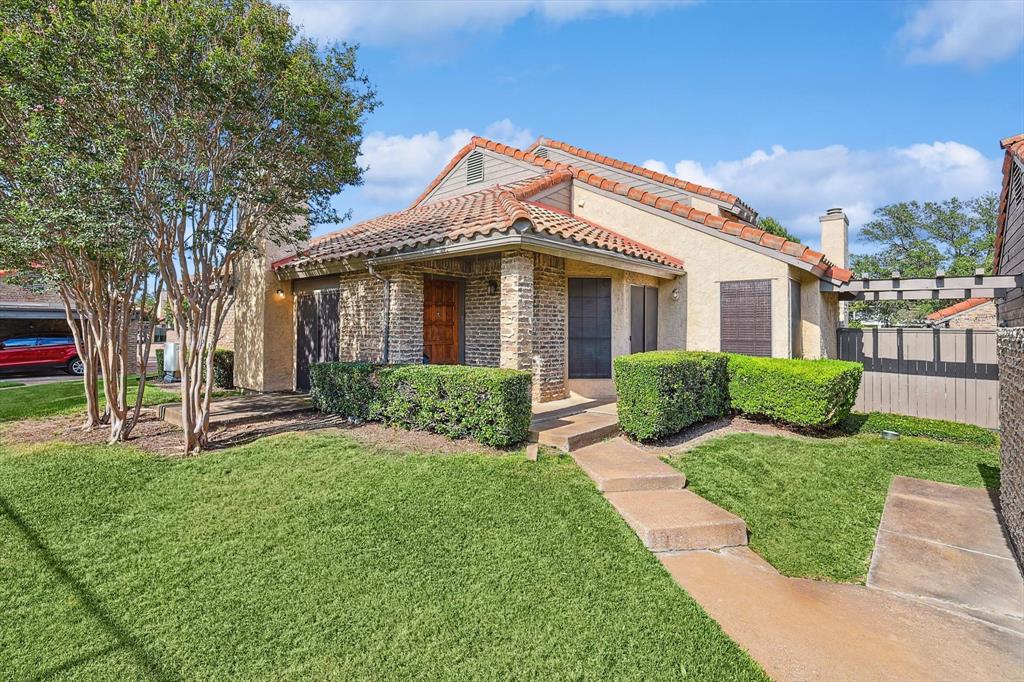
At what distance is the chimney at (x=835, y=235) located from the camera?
1177cm

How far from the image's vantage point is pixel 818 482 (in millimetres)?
5816

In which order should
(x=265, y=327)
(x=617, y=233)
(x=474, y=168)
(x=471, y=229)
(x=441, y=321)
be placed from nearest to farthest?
(x=471, y=229) < (x=441, y=321) < (x=617, y=233) < (x=265, y=327) < (x=474, y=168)

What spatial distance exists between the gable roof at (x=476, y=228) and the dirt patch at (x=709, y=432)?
11.2 feet

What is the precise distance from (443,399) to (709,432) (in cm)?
442

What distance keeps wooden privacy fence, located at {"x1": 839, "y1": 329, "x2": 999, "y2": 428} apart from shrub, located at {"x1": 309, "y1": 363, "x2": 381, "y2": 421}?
10.2 meters

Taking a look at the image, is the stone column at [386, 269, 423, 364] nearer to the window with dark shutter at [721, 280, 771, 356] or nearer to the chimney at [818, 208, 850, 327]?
the window with dark shutter at [721, 280, 771, 356]

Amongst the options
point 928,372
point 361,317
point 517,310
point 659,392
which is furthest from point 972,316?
point 361,317

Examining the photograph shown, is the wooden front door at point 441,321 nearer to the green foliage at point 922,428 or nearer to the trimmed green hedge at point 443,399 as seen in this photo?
the trimmed green hedge at point 443,399

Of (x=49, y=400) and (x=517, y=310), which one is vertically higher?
(x=517, y=310)

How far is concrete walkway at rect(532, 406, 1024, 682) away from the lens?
2.85 metres

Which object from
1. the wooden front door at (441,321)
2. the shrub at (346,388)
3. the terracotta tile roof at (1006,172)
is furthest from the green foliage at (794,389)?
the shrub at (346,388)

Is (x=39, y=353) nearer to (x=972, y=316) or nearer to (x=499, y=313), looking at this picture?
(x=499, y=313)

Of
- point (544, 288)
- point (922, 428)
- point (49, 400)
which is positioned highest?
point (544, 288)

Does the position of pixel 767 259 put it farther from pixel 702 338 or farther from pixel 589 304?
pixel 589 304
